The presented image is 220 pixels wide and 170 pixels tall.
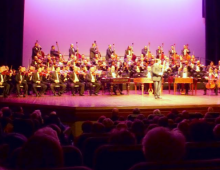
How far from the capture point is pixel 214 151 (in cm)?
225

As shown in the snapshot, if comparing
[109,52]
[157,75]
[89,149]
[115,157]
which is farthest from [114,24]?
[115,157]

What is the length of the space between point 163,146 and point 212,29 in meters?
15.8

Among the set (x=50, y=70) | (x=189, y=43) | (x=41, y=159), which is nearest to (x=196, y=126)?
(x=41, y=159)

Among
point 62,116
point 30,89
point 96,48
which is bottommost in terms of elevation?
point 62,116

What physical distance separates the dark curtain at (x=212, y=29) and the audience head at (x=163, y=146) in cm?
1520

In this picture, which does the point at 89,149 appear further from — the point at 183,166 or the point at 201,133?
the point at 183,166

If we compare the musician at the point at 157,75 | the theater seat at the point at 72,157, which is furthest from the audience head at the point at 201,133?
the musician at the point at 157,75

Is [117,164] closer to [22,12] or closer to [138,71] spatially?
[138,71]

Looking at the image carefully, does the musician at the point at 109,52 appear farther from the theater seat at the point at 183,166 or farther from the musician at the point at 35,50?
the theater seat at the point at 183,166

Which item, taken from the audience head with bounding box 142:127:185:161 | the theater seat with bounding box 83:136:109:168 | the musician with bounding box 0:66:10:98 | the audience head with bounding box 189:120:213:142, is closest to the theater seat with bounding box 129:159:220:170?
the audience head with bounding box 142:127:185:161

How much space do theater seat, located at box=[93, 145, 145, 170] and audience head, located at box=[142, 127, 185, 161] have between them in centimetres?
42

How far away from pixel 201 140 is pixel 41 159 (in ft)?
4.91

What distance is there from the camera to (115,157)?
2062 millimetres

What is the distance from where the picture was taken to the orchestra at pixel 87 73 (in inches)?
410
